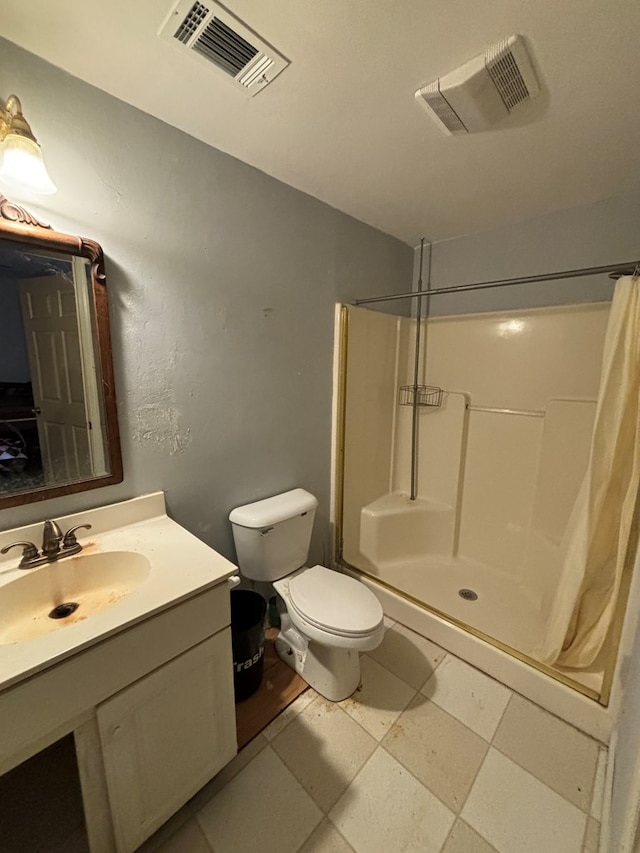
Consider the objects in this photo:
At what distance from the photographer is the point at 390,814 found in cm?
109

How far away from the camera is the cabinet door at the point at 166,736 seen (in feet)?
2.83

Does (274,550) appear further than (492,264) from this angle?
No

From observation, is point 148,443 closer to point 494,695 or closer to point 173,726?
point 173,726

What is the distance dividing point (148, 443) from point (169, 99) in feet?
3.75

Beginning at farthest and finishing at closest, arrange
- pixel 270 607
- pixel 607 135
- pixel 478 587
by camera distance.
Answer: pixel 478 587 → pixel 270 607 → pixel 607 135

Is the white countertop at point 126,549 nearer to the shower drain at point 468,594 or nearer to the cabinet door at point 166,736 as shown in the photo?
the cabinet door at point 166,736

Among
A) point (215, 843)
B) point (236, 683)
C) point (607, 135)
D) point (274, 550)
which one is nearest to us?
point (215, 843)

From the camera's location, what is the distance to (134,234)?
3.94 ft

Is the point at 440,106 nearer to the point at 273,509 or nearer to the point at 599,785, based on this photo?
the point at 273,509

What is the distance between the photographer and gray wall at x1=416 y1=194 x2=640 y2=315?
1657 millimetres

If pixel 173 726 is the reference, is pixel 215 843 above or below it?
below

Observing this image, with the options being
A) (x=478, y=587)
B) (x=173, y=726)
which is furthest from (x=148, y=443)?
(x=478, y=587)

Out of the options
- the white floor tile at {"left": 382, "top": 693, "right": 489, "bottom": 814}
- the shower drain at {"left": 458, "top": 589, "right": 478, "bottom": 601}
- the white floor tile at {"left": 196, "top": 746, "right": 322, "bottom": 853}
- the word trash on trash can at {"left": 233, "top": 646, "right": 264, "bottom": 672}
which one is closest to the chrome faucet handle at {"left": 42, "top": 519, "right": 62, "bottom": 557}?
the word trash on trash can at {"left": 233, "top": 646, "right": 264, "bottom": 672}

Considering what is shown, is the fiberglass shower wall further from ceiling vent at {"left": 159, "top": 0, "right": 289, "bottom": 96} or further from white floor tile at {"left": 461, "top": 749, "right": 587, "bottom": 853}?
ceiling vent at {"left": 159, "top": 0, "right": 289, "bottom": 96}
